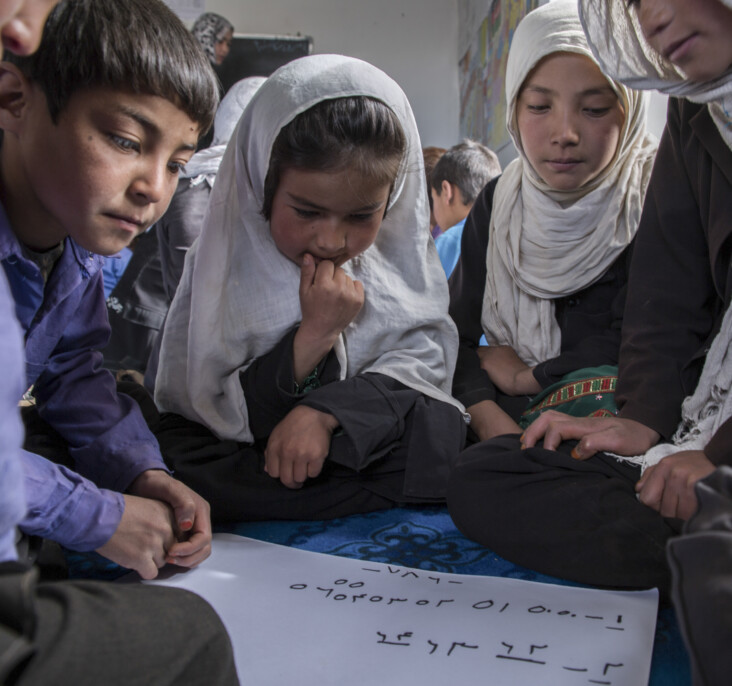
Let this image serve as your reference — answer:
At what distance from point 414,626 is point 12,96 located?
736 mm

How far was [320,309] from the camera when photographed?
3.83ft

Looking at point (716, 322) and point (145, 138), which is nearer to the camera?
point (145, 138)

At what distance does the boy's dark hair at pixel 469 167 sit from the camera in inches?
111

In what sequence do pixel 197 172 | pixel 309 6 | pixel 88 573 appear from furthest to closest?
pixel 309 6, pixel 197 172, pixel 88 573

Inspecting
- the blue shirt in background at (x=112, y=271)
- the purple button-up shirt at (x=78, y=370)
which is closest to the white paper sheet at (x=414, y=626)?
the purple button-up shirt at (x=78, y=370)

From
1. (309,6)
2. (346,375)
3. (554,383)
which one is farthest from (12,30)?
(309,6)

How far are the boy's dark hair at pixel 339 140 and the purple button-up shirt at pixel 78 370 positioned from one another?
13.8 inches

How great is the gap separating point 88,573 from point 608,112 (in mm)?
1150

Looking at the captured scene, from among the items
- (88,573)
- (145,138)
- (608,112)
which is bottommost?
(88,573)

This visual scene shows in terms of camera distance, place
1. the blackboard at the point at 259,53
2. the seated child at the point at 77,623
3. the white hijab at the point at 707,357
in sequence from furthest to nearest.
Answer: the blackboard at the point at 259,53, the white hijab at the point at 707,357, the seated child at the point at 77,623

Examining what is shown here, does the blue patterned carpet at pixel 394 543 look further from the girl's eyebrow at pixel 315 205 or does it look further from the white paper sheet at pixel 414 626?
the girl's eyebrow at pixel 315 205

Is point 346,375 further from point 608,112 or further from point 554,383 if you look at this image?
point 608,112

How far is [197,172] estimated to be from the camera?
2176 millimetres

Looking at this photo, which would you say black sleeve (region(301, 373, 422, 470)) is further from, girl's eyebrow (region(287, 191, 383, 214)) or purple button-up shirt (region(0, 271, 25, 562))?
purple button-up shirt (region(0, 271, 25, 562))
